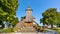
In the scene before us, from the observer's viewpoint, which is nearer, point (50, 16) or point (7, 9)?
point (7, 9)

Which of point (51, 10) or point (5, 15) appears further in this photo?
point (51, 10)

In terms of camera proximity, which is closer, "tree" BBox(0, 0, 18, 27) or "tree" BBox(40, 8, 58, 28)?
"tree" BBox(0, 0, 18, 27)

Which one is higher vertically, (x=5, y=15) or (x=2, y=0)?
(x=2, y=0)

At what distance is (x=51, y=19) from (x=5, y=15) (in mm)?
46593

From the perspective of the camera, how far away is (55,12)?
97.8 meters

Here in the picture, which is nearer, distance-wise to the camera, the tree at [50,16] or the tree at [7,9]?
the tree at [7,9]

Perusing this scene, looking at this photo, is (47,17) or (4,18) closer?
(4,18)

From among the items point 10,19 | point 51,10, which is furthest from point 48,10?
point 10,19

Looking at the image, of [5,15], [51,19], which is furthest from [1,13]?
[51,19]

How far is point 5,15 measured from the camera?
5353 centimetres

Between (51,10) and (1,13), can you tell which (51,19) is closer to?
(51,10)

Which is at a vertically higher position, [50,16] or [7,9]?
[7,9]

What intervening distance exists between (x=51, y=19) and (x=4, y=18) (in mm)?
45736

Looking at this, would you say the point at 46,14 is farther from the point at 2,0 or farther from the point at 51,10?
the point at 2,0
